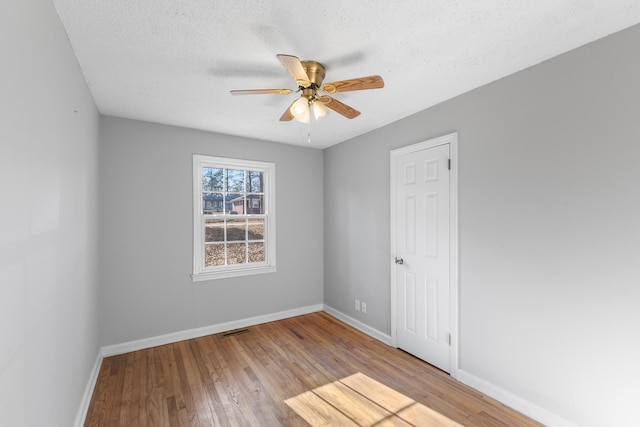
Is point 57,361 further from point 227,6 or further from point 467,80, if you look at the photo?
point 467,80

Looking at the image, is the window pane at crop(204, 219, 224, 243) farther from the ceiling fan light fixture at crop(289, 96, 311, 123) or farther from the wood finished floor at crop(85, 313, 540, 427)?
the ceiling fan light fixture at crop(289, 96, 311, 123)

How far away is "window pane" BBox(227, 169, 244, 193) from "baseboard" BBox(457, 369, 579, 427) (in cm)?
311

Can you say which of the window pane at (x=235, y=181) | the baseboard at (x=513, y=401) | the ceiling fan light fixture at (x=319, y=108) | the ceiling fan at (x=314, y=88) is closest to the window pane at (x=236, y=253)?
the window pane at (x=235, y=181)

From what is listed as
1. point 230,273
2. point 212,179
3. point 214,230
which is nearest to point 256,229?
point 214,230

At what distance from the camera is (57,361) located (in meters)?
1.46

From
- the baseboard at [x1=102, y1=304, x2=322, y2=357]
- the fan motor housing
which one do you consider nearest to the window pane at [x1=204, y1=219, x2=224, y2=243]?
the baseboard at [x1=102, y1=304, x2=322, y2=357]

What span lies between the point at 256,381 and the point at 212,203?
2.07 m

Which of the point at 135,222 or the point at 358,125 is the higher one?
the point at 358,125

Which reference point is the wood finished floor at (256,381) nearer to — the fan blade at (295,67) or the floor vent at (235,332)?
the floor vent at (235,332)

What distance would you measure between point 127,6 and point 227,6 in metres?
0.51

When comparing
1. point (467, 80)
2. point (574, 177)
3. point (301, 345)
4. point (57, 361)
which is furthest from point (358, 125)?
point (57, 361)

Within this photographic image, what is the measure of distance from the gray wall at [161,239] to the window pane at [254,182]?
8.8 inches

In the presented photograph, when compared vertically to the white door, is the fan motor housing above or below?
above

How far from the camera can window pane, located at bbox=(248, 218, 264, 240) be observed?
3785 mm
